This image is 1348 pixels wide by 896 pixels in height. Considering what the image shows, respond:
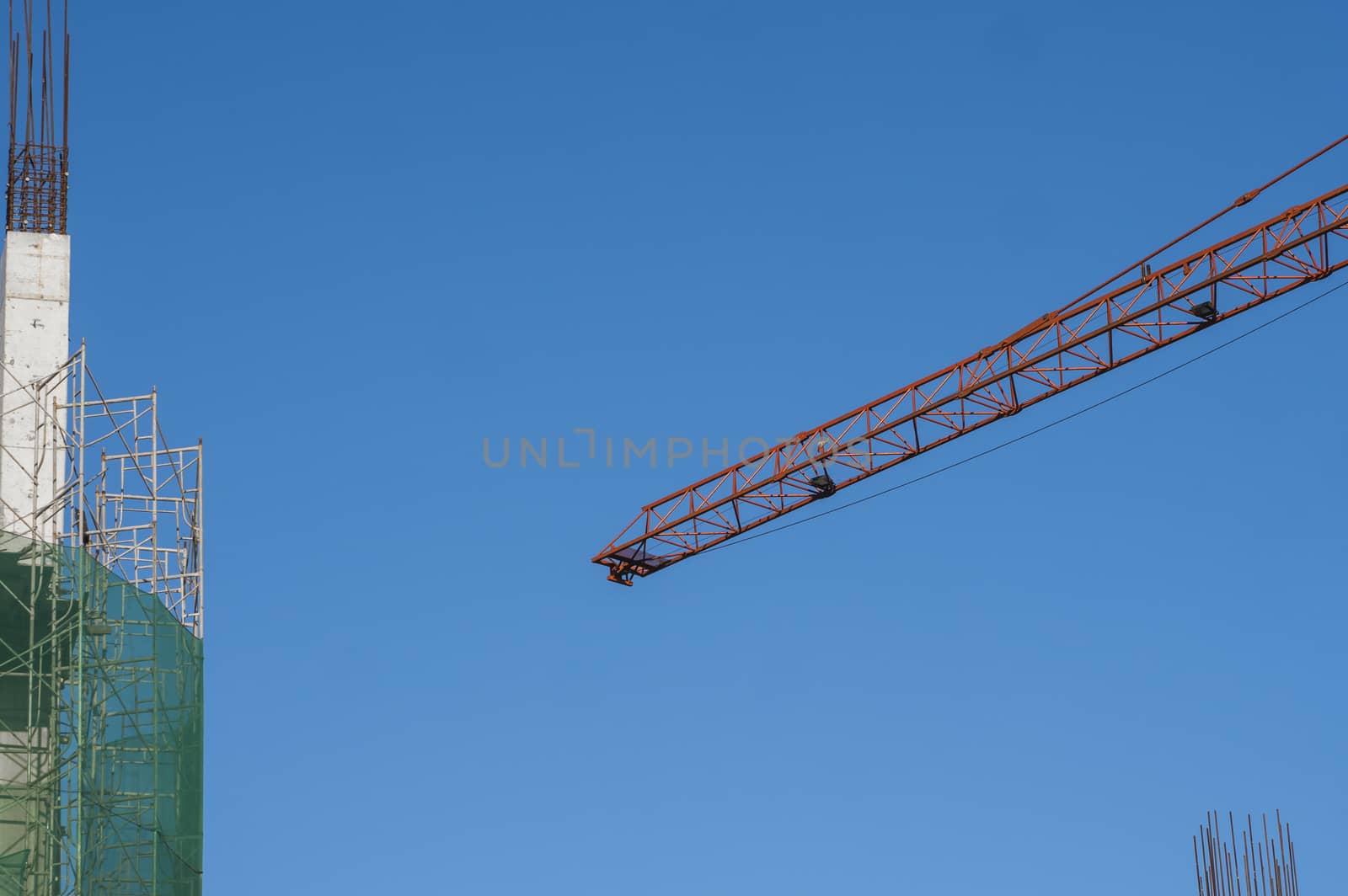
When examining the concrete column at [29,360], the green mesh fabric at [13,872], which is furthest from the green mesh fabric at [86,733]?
the concrete column at [29,360]

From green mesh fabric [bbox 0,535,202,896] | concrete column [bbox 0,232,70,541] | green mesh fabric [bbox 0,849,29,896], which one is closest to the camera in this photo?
green mesh fabric [bbox 0,849,29,896]

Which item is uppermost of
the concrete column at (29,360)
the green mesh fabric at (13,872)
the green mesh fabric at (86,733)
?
the concrete column at (29,360)

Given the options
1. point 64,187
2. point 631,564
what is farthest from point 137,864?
point 631,564

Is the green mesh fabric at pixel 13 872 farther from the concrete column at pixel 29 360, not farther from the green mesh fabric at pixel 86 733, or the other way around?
the concrete column at pixel 29 360

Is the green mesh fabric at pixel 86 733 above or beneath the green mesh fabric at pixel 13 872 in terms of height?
above

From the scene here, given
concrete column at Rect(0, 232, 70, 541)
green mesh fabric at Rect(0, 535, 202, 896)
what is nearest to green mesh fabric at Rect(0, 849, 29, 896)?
green mesh fabric at Rect(0, 535, 202, 896)

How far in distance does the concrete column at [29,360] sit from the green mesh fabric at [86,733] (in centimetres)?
212

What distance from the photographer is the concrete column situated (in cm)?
4800

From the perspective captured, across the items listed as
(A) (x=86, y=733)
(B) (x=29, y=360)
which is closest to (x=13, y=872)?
(A) (x=86, y=733)

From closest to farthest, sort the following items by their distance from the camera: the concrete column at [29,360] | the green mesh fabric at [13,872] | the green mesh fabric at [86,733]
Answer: the green mesh fabric at [13,872] → the green mesh fabric at [86,733] → the concrete column at [29,360]

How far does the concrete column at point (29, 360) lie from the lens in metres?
48.0

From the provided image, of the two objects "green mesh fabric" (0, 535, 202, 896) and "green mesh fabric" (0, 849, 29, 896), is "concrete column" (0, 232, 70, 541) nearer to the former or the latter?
"green mesh fabric" (0, 535, 202, 896)

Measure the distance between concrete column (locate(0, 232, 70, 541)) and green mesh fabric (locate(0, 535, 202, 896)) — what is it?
2.12 metres

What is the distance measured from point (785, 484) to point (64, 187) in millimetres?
27976
